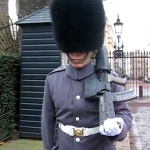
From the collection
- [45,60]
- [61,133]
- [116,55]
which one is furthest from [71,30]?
[116,55]

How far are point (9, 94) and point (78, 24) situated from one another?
10.6ft

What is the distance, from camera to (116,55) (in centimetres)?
1408

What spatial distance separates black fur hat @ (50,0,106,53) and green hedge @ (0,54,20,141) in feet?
9.60

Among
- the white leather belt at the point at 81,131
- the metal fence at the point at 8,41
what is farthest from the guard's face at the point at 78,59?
the metal fence at the point at 8,41

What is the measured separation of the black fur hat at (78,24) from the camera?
7.47 ft

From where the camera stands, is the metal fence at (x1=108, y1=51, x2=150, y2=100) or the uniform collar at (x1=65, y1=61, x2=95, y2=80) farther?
the metal fence at (x1=108, y1=51, x2=150, y2=100)

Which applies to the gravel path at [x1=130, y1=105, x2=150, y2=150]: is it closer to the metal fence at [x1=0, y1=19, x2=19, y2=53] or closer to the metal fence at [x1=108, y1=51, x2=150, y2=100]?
the metal fence at [x1=108, y1=51, x2=150, y2=100]

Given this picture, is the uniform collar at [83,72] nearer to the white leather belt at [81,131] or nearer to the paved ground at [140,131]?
the white leather belt at [81,131]

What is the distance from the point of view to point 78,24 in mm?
2273

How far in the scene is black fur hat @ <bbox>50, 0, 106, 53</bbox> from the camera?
2.28 metres

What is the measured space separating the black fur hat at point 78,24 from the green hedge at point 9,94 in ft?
9.60

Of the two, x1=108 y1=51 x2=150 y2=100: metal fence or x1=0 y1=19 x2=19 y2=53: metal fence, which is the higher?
x1=0 y1=19 x2=19 y2=53: metal fence

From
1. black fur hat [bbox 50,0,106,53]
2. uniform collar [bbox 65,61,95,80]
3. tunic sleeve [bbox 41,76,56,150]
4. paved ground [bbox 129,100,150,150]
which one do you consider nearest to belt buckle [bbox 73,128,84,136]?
tunic sleeve [bbox 41,76,56,150]

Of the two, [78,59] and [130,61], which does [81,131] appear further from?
[130,61]
